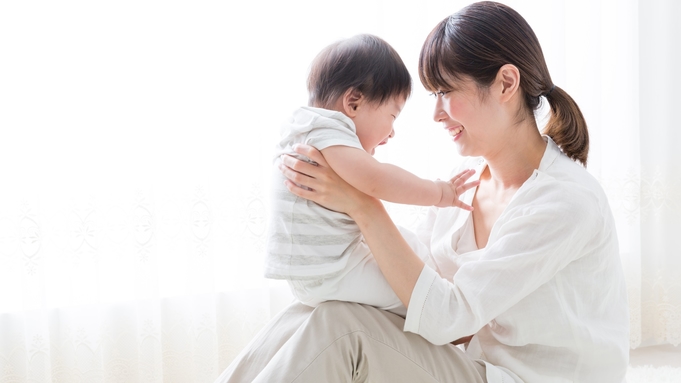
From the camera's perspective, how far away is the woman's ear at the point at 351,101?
135 centimetres

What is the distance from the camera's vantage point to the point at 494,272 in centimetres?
122

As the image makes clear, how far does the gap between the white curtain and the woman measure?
959 millimetres

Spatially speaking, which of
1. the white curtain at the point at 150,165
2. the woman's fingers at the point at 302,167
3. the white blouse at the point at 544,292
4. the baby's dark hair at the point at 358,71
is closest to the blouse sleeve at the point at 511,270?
the white blouse at the point at 544,292

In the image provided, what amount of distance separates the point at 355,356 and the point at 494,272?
0.33 m

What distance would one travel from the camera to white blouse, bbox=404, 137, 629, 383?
1.21 meters

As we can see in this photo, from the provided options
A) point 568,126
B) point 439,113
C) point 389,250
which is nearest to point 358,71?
point 439,113

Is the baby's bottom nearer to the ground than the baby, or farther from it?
nearer to the ground

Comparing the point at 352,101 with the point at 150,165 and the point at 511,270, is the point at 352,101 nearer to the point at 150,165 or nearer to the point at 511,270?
the point at 511,270

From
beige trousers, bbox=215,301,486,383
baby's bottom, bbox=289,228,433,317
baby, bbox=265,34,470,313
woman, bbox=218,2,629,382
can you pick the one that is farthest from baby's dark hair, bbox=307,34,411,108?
beige trousers, bbox=215,301,486,383

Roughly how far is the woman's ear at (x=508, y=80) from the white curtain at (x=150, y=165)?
3.53ft

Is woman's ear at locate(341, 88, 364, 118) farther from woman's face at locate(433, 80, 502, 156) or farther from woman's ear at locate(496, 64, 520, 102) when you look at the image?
woman's ear at locate(496, 64, 520, 102)

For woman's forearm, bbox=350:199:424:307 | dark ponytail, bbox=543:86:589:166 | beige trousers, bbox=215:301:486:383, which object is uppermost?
dark ponytail, bbox=543:86:589:166

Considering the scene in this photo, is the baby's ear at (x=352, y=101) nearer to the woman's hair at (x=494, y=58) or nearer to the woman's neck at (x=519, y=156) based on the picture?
the woman's hair at (x=494, y=58)

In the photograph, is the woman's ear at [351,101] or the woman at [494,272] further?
the woman's ear at [351,101]
